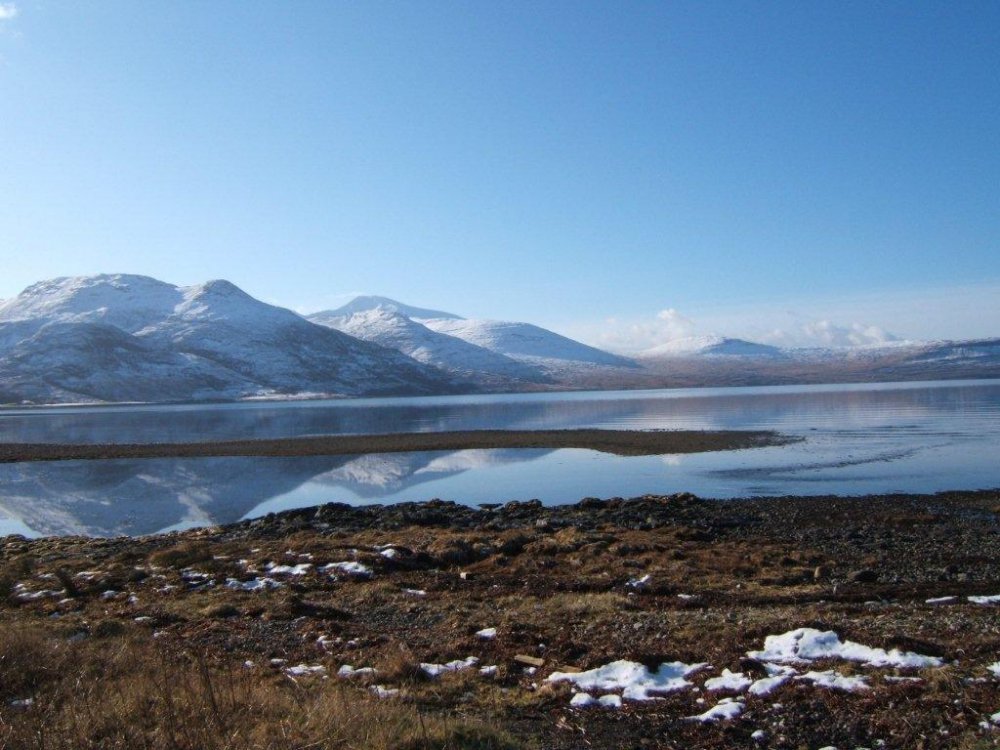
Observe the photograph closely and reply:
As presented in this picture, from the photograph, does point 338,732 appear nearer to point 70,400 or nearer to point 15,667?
point 15,667

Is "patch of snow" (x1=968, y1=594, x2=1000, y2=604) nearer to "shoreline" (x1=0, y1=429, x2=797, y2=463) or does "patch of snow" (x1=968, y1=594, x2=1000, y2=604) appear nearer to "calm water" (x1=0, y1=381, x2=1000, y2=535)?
"calm water" (x1=0, y1=381, x2=1000, y2=535)

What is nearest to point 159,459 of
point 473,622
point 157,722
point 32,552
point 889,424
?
point 32,552

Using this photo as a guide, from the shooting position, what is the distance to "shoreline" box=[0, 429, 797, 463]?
173ft

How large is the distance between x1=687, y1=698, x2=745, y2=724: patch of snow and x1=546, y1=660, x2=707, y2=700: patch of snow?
708 mm

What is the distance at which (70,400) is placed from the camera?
7249 inches

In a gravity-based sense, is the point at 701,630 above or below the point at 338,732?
below

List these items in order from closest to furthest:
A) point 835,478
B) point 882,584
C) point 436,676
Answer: point 436,676, point 882,584, point 835,478

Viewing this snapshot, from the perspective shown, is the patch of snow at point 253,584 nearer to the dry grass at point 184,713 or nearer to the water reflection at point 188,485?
the dry grass at point 184,713

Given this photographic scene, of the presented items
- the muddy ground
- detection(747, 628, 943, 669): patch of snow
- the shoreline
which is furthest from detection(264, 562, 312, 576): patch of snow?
the shoreline

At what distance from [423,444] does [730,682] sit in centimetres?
5035

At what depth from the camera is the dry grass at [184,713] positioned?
20.1ft

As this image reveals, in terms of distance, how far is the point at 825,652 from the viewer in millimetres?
9484

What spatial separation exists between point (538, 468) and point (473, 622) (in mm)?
30343

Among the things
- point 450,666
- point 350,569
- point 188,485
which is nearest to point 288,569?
point 350,569
